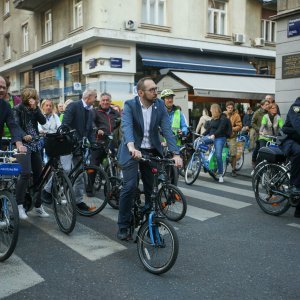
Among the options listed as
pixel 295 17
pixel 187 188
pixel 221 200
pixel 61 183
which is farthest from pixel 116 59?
pixel 61 183

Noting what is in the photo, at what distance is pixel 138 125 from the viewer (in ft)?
15.4

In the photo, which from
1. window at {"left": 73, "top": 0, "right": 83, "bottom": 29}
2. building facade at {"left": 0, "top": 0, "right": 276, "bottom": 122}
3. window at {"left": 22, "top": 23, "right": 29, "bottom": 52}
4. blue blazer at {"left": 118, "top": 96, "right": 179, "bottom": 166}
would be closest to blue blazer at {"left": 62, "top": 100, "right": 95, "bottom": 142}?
blue blazer at {"left": 118, "top": 96, "right": 179, "bottom": 166}

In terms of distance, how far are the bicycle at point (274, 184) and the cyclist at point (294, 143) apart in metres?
0.14

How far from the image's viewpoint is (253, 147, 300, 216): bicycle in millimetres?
6312

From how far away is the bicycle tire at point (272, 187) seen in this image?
6359mm

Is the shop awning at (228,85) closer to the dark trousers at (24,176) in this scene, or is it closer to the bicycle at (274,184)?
the bicycle at (274,184)

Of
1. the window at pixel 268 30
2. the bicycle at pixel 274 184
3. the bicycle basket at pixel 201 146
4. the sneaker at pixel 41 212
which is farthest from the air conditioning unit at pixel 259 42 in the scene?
the sneaker at pixel 41 212

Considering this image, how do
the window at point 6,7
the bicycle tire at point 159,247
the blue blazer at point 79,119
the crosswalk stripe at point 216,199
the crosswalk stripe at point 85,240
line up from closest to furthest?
the bicycle tire at point 159,247, the crosswalk stripe at point 85,240, the blue blazer at point 79,119, the crosswalk stripe at point 216,199, the window at point 6,7

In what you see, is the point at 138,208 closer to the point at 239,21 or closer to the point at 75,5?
the point at 75,5

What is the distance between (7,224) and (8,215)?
0.09 m

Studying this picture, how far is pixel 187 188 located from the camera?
8.91 metres

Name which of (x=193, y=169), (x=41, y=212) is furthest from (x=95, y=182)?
(x=193, y=169)

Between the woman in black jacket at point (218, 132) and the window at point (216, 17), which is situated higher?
the window at point (216, 17)

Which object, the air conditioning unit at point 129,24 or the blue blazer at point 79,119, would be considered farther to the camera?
the air conditioning unit at point 129,24
